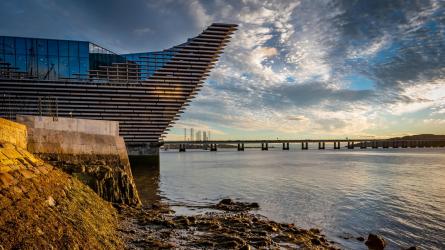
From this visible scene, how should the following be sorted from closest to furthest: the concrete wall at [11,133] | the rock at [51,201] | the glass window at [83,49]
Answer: the rock at [51,201] < the concrete wall at [11,133] < the glass window at [83,49]

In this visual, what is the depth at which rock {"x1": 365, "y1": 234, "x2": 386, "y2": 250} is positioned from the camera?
451 inches

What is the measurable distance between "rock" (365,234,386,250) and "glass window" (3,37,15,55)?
Answer: 67.3 meters

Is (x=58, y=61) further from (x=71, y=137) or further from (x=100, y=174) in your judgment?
(x=100, y=174)

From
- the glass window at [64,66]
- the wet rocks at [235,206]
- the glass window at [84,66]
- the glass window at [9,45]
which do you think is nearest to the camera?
the wet rocks at [235,206]

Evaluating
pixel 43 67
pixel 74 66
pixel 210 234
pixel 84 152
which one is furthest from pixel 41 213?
pixel 43 67

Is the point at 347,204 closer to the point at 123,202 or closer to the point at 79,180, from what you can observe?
the point at 123,202

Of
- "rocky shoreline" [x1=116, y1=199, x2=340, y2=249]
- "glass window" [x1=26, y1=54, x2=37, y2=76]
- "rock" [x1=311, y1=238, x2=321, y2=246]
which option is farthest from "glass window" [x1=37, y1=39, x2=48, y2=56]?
"rock" [x1=311, y1=238, x2=321, y2=246]

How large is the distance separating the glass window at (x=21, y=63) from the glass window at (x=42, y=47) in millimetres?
3191

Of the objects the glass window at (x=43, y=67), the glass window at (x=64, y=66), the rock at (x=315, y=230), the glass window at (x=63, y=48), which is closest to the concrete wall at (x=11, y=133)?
the rock at (x=315, y=230)

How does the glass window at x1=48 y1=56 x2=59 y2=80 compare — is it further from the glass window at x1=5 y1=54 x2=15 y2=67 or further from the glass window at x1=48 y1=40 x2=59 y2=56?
the glass window at x1=5 y1=54 x2=15 y2=67

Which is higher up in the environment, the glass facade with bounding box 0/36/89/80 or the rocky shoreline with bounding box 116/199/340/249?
the glass facade with bounding box 0/36/89/80

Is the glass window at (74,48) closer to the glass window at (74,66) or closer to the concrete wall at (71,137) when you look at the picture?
the glass window at (74,66)

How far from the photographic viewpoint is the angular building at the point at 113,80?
5691cm

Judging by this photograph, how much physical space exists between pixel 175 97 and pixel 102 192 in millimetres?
49836
